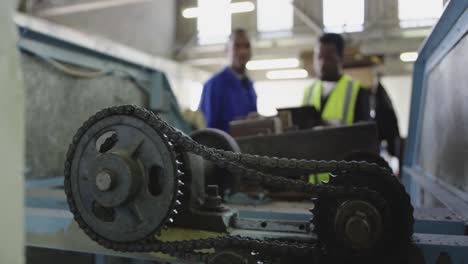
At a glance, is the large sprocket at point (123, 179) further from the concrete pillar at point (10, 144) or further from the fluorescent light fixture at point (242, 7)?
the fluorescent light fixture at point (242, 7)

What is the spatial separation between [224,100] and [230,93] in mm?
81

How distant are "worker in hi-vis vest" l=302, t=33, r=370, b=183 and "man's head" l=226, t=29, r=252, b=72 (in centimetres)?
64

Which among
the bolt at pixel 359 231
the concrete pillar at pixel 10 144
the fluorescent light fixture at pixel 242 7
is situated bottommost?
the bolt at pixel 359 231

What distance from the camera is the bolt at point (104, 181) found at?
1.13 metres

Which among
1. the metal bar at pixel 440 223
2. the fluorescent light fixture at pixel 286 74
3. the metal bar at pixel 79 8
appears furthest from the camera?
the fluorescent light fixture at pixel 286 74

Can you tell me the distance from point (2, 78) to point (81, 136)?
587 millimetres

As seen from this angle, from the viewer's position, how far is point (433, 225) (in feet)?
4.61

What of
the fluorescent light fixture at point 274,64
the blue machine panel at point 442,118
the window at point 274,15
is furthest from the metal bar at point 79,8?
the blue machine panel at point 442,118

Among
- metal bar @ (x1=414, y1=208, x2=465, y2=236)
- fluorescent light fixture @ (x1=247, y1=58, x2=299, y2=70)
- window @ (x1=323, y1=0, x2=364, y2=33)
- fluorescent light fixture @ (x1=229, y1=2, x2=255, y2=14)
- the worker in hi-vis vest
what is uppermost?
fluorescent light fixture @ (x1=229, y1=2, x2=255, y2=14)

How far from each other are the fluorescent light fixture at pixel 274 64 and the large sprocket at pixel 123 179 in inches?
387

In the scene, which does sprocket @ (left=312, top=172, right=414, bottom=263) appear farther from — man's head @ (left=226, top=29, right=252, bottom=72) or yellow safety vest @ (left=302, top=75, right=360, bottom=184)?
man's head @ (left=226, top=29, right=252, bottom=72)

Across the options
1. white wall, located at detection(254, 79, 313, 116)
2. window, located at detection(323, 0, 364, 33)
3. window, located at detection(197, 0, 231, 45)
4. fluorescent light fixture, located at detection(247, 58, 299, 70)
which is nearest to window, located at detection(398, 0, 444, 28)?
window, located at detection(323, 0, 364, 33)

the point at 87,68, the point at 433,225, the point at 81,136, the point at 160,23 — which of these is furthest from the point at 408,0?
the point at 81,136

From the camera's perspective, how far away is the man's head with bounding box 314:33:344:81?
3172 mm
